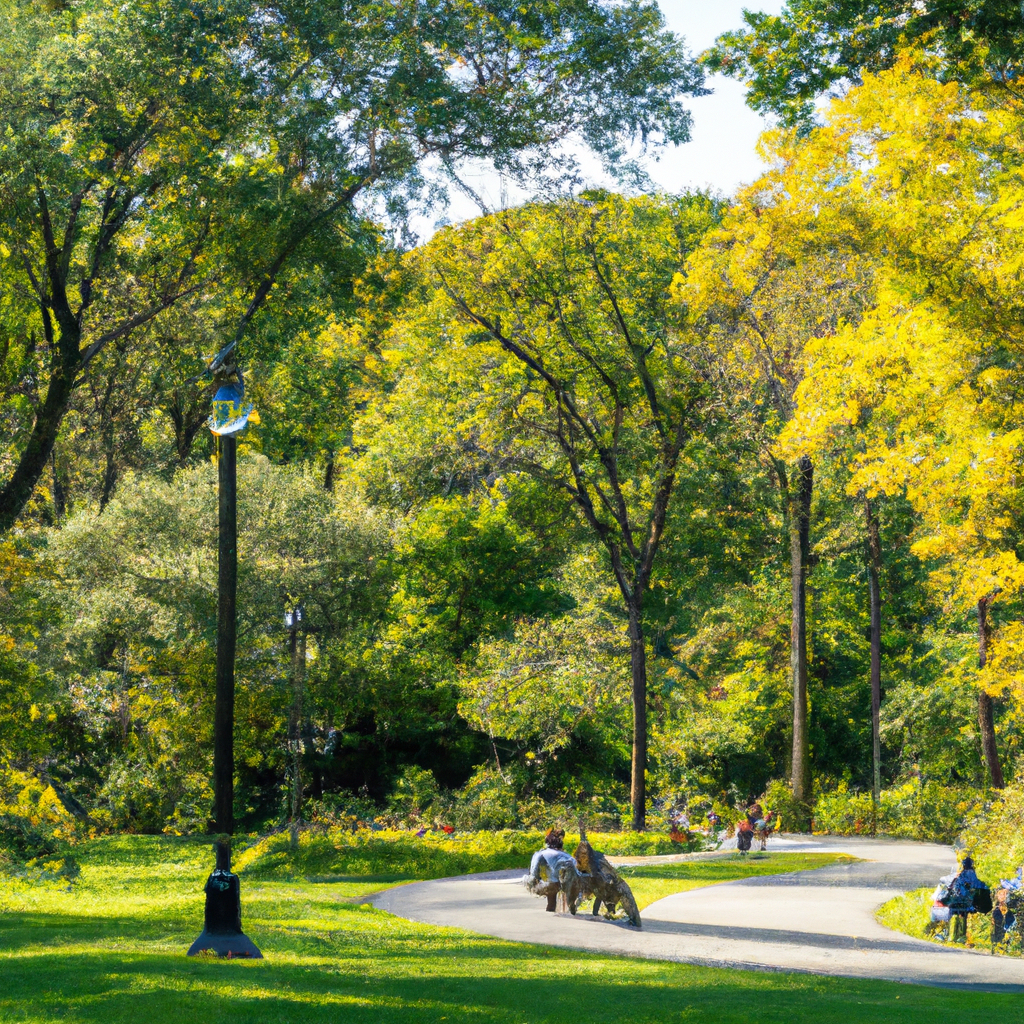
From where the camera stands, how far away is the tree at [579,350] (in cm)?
3025

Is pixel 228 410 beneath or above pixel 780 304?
beneath

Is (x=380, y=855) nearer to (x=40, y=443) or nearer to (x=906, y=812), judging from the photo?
(x=40, y=443)

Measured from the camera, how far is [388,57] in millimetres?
15914

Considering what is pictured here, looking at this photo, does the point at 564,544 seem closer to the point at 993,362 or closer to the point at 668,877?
the point at 668,877

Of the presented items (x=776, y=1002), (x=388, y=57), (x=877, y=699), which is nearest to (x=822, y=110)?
(x=388, y=57)

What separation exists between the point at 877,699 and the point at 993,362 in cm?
2363

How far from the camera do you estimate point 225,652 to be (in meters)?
12.8

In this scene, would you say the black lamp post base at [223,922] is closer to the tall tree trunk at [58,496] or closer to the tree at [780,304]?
the tree at [780,304]

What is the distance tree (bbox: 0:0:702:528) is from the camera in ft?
50.3

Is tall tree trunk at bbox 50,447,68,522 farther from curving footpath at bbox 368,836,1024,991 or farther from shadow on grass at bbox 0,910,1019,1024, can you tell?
shadow on grass at bbox 0,910,1019,1024

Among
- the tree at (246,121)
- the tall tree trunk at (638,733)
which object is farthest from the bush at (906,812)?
the tree at (246,121)

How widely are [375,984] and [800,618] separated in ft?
75.5

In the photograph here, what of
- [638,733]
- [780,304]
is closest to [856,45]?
[780,304]

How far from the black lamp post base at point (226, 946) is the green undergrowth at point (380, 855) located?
989 centimetres
